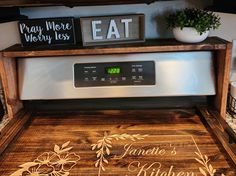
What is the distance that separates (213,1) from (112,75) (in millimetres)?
462

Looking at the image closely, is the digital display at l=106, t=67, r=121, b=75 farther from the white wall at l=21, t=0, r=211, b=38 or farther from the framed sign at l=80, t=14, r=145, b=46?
the white wall at l=21, t=0, r=211, b=38

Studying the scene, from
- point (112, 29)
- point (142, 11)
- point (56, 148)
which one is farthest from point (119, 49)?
point (56, 148)

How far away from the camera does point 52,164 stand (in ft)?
2.10

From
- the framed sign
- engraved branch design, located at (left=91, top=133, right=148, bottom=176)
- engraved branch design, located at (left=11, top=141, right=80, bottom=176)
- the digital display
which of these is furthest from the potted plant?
engraved branch design, located at (left=11, top=141, right=80, bottom=176)

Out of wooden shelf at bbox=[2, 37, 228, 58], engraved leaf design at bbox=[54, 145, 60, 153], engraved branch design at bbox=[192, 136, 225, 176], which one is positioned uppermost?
wooden shelf at bbox=[2, 37, 228, 58]

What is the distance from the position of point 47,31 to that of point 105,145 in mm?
448

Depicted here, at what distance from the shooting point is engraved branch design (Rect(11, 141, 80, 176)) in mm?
609

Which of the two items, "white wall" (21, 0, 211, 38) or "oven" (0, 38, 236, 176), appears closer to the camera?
"oven" (0, 38, 236, 176)

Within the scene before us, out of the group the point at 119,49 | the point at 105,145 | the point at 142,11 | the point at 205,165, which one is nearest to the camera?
the point at 205,165

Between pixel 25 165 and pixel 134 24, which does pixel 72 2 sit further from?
pixel 25 165

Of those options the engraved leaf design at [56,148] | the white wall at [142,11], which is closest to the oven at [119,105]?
the engraved leaf design at [56,148]

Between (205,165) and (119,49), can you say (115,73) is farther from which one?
(205,165)

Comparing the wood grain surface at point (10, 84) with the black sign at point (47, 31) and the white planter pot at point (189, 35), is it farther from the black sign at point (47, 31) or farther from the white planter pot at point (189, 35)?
the white planter pot at point (189, 35)

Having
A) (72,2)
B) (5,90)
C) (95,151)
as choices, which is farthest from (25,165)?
(72,2)
